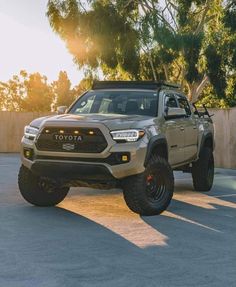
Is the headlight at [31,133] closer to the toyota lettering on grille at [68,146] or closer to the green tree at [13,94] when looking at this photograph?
the toyota lettering on grille at [68,146]

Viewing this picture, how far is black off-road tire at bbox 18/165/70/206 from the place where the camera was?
27.8 ft

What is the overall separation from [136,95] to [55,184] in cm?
201

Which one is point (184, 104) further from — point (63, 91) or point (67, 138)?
point (63, 91)

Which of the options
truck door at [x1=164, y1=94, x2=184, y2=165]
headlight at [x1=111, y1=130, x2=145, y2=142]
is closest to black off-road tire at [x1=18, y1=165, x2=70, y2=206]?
headlight at [x1=111, y1=130, x2=145, y2=142]

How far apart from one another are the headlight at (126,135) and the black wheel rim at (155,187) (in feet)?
2.14

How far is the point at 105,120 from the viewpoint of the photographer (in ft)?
25.2

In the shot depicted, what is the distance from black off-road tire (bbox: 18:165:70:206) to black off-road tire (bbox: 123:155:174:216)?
4.76 feet

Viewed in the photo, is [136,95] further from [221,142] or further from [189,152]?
[221,142]

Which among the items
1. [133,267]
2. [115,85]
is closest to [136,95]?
[115,85]

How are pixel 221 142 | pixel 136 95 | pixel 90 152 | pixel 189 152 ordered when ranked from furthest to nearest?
pixel 221 142
pixel 189 152
pixel 136 95
pixel 90 152

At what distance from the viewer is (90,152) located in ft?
24.7

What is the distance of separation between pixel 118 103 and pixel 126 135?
1.43 metres

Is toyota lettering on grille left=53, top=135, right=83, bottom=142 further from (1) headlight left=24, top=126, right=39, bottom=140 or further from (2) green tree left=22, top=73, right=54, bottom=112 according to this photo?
(2) green tree left=22, top=73, right=54, bottom=112

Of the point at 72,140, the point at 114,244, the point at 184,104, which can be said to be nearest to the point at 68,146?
the point at 72,140
